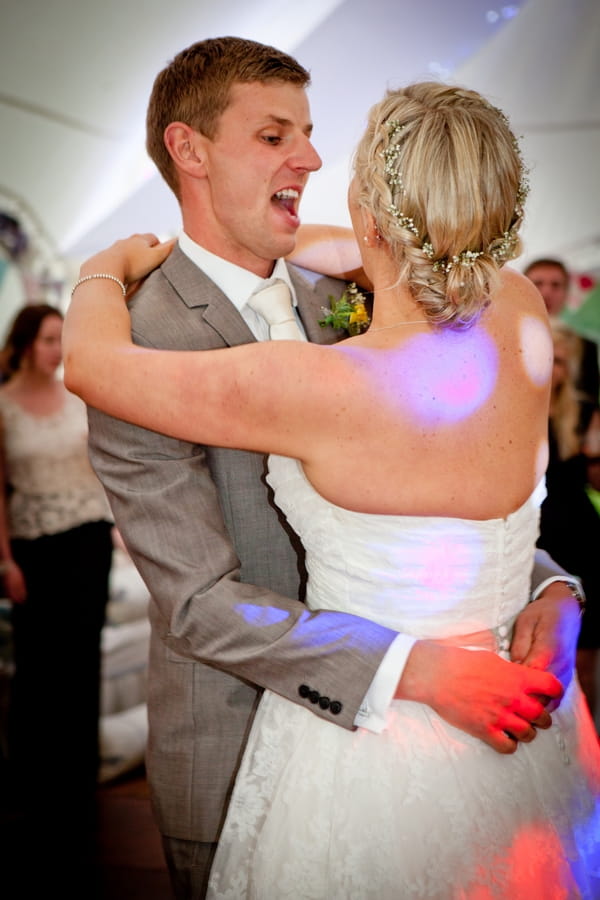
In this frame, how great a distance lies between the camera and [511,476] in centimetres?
135

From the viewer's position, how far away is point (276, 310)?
1.67 m

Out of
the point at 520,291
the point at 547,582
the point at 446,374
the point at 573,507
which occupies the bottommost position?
the point at 573,507

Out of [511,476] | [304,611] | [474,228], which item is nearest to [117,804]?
[304,611]

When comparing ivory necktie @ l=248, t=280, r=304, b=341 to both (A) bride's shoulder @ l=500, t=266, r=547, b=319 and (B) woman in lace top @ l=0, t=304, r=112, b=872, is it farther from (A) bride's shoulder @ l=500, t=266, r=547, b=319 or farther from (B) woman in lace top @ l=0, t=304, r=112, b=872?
(B) woman in lace top @ l=0, t=304, r=112, b=872

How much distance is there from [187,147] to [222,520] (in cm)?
75

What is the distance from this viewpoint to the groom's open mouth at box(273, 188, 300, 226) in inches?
68.1

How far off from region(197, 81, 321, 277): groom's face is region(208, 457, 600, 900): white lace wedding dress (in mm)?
510

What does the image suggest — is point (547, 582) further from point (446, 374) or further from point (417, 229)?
point (417, 229)

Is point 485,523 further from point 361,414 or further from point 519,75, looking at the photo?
point 519,75

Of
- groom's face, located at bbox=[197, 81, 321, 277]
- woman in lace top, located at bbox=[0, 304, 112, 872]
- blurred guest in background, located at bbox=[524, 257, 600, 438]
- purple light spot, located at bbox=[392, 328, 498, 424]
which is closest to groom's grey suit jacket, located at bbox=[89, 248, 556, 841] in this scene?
groom's face, located at bbox=[197, 81, 321, 277]

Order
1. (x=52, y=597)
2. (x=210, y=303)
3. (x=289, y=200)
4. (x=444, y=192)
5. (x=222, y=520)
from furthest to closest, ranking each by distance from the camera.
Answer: (x=52, y=597), (x=289, y=200), (x=210, y=303), (x=222, y=520), (x=444, y=192)

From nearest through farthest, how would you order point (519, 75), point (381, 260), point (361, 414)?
1. point (361, 414)
2. point (381, 260)
3. point (519, 75)

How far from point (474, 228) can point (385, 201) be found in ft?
0.43

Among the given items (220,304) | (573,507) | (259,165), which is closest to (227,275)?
(220,304)
